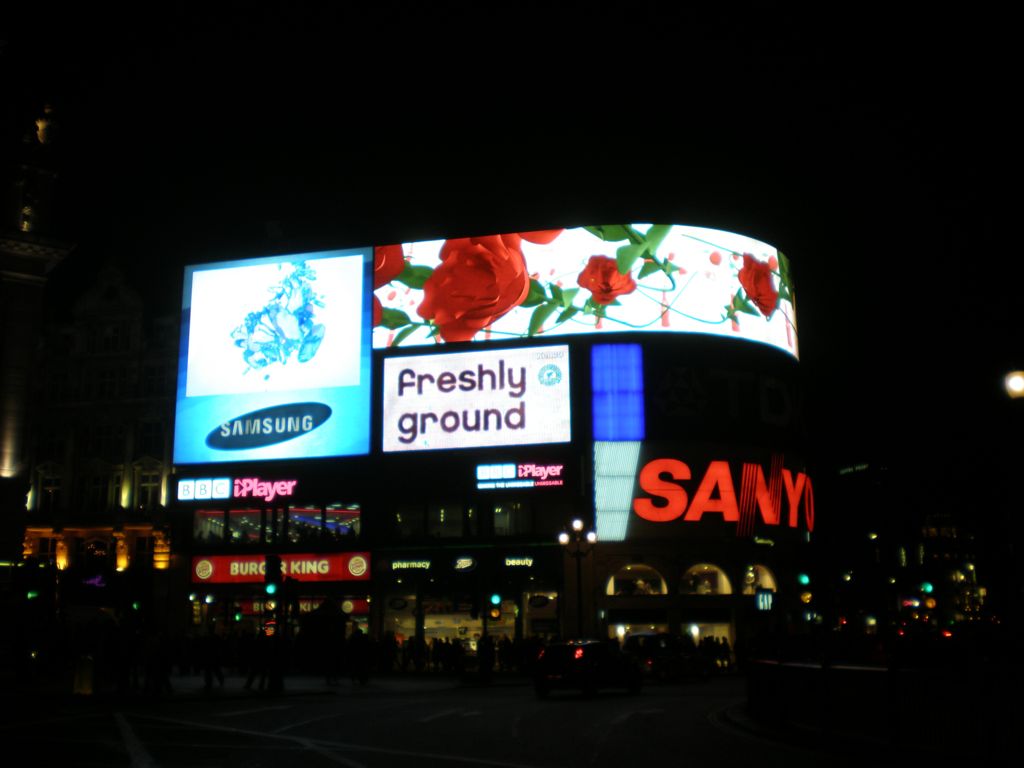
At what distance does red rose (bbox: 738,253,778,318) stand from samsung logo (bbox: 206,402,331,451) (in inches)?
906

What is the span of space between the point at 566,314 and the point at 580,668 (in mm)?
28039

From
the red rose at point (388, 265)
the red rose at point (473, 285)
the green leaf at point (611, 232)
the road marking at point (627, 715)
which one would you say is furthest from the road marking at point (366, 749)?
the green leaf at point (611, 232)

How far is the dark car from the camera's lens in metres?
Answer: 27.0

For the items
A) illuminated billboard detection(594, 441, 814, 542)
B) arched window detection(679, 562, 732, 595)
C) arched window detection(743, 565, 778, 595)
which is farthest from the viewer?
arched window detection(743, 565, 778, 595)

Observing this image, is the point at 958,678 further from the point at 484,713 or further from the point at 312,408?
the point at 312,408

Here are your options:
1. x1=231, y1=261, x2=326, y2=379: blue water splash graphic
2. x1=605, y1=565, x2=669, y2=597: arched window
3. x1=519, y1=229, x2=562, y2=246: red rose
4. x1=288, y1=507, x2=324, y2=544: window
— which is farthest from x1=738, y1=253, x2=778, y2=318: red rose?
x1=288, y1=507, x2=324, y2=544: window

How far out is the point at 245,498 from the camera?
54219mm

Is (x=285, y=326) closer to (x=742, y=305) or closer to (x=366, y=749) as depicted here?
(x=742, y=305)

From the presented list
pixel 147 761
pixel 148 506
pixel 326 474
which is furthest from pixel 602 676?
pixel 148 506

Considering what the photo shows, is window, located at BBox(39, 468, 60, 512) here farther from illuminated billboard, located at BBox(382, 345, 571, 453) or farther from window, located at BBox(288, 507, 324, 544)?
illuminated billboard, located at BBox(382, 345, 571, 453)

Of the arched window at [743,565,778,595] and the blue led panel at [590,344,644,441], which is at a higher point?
the blue led panel at [590,344,644,441]

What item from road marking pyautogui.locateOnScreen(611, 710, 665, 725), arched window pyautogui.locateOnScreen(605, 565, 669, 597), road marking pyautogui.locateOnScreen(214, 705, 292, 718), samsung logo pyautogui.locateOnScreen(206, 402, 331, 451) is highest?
samsung logo pyautogui.locateOnScreen(206, 402, 331, 451)

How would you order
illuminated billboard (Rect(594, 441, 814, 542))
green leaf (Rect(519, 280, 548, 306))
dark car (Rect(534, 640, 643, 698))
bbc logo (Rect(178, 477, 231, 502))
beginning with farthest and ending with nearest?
1. bbc logo (Rect(178, 477, 231, 502))
2. green leaf (Rect(519, 280, 548, 306))
3. illuminated billboard (Rect(594, 441, 814, 542))
4. dark car (Rect(534, 640, 643, 698))

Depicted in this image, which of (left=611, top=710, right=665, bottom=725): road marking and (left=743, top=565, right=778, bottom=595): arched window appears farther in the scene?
(left=743, top=565, right=778, bottom=595): arched window
